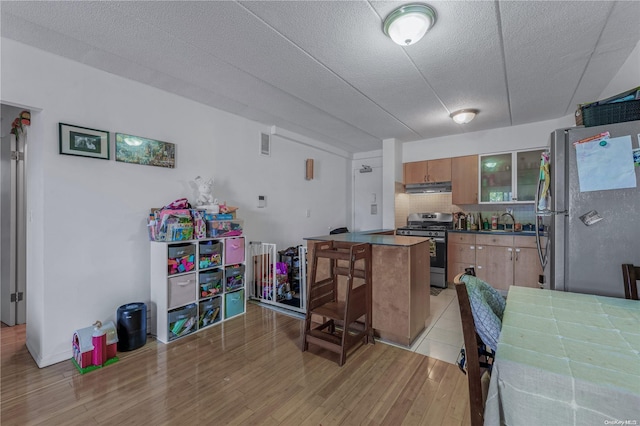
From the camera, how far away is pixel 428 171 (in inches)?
189

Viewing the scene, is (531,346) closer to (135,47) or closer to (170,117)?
(135,47)

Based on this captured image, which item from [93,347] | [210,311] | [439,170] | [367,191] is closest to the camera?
[93,347]

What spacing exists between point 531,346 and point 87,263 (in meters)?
3.13

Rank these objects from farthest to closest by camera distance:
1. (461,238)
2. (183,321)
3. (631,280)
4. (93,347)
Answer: (461,238) < (183,321) < (93,347) < (631,280)

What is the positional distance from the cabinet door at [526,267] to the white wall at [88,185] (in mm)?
4208

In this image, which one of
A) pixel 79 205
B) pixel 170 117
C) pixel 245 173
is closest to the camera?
pixel 79 205

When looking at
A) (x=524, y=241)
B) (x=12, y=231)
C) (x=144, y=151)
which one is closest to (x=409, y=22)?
(x=144, y=151)

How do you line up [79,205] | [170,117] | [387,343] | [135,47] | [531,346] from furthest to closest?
[170,117]
[387,343]
[79,205]
[135,47]
[531,346]

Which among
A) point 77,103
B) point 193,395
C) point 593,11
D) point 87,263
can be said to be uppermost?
point 593,11

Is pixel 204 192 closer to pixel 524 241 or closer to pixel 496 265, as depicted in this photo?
pixel 496 265

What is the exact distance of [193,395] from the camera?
1.81 m

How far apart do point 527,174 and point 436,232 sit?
155 centimetres

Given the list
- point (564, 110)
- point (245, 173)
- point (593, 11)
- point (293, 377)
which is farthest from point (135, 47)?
point (564, 110)

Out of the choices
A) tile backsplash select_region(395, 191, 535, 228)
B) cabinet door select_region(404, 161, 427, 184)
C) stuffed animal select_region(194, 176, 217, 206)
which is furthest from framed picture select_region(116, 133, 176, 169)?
cabinet door select_region(404, 161, 427, 184)
